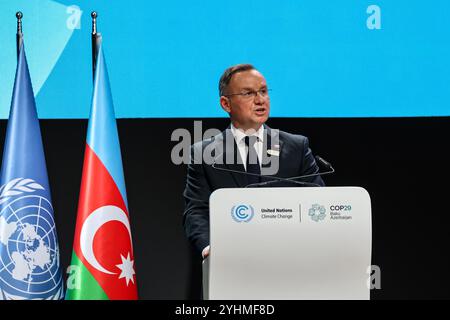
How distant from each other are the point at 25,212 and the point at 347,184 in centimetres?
192

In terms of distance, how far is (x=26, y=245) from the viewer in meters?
3.90

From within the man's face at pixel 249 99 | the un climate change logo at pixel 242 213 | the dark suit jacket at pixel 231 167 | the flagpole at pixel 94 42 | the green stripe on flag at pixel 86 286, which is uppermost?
the flagpole at pixel 94 42

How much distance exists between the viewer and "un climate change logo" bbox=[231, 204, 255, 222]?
108 inches

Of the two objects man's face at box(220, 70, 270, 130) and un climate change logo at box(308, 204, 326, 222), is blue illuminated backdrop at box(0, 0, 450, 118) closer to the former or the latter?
man's face at box(220, 70, 270, 130)

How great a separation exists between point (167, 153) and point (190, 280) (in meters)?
0.81

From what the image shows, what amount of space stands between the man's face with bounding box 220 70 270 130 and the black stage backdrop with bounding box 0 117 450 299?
36.1 inches

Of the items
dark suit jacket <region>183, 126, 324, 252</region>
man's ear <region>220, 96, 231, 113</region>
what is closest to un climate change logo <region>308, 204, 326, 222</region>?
dark suit jacket <region>183, 126, 324, 252</region>

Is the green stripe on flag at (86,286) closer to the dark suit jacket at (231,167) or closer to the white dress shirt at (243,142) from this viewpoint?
the dark suit jacket at (231,167)

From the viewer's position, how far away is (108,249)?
12.9 feet

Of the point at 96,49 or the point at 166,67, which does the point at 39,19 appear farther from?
the point at 166,67

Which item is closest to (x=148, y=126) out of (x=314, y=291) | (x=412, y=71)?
(x=412, y=71)

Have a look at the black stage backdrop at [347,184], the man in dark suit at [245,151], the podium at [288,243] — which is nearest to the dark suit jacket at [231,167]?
the man in dark suit at [245,151]

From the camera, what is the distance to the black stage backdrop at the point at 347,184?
14.8 feet

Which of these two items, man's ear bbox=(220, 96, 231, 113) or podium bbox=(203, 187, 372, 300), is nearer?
podium bbox=(203, 187, 372, 300)
